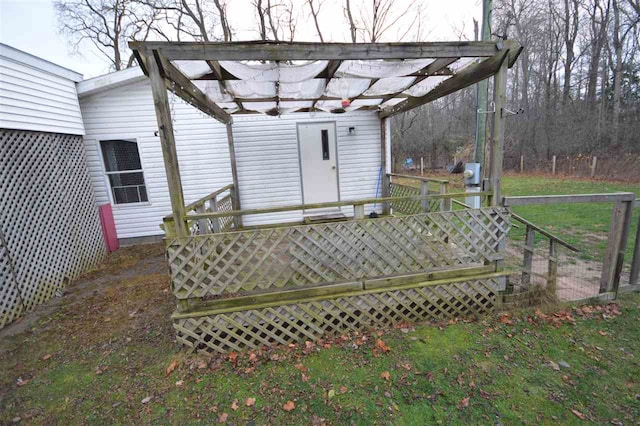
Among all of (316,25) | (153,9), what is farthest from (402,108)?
(153,9)

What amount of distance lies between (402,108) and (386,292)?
3.79 meters

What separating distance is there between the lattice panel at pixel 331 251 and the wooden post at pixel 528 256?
390mm

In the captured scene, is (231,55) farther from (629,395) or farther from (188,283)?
(629,395)

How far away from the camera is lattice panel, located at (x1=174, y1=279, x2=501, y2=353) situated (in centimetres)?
294

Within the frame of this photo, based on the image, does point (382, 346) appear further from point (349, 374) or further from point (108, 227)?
point (108, 227)

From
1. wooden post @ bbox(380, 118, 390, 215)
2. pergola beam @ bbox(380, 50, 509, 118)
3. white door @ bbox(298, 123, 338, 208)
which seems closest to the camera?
pergola beam @ bbox(380, 50, 509, 118)

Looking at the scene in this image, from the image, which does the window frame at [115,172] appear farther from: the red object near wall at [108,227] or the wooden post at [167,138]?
the wooden post at [167,138]

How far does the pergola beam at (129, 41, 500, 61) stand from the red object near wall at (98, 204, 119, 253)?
17.0 ft

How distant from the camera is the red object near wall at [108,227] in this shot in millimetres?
6223

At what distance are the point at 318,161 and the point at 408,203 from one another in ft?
7.37

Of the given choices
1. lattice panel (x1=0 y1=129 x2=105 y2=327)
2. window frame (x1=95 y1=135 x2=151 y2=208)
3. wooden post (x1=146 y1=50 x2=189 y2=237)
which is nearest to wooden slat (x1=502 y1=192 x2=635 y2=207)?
wooden post (x1=146 y1=50 x2=189 y2=237)

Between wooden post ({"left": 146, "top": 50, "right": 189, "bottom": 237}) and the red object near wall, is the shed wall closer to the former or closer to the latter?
the red object near wall

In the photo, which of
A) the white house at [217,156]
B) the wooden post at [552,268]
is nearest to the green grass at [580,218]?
the wooden post at [552,268]

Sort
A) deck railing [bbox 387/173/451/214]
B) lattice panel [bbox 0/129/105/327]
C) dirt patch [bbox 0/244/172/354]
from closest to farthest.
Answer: dirt patch [bbox 0/244/172/354], lattice panel [bbox 0/129/105/327], deck railing [bbox 387/173/451/214]
